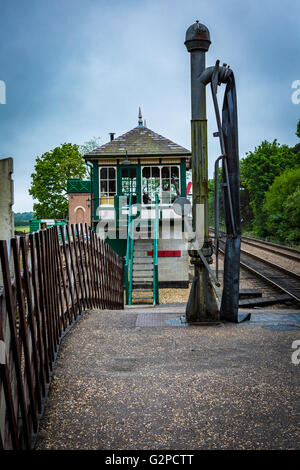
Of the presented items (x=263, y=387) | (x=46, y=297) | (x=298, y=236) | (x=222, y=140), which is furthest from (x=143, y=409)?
(x=298, y=236)

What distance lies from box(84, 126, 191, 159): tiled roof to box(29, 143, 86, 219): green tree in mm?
31934

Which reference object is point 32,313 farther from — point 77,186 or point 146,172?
point 77,186

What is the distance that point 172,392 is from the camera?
425 centimetres

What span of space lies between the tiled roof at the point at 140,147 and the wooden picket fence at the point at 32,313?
1075 centimetres

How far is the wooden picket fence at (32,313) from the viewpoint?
2.82 meters

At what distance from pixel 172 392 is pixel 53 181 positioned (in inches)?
1961

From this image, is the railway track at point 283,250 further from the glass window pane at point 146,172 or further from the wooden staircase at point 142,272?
the wooden staircase at point 142,272

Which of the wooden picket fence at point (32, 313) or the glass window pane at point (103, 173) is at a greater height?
the glass window pane at point (103, 173)

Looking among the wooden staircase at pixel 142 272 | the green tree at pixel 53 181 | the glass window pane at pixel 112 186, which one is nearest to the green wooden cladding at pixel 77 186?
the green tree at pixel 53 181

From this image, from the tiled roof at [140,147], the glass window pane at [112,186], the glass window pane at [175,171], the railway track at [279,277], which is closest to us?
the railway track at [279,277]

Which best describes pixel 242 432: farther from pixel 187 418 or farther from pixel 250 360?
pixel 250 360

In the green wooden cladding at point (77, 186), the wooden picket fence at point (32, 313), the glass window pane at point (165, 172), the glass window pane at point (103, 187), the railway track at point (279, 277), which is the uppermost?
the green wooden cladding at point (77, 186)

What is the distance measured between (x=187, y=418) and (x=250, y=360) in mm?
1764

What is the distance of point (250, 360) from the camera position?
17.2 ft
